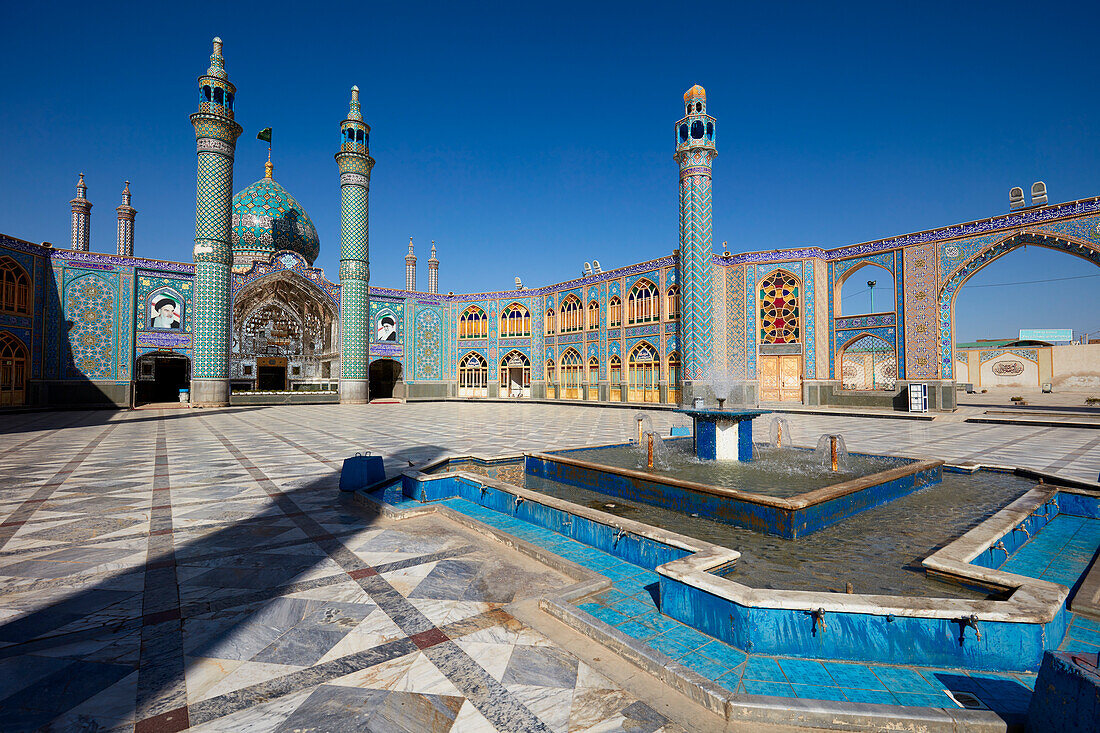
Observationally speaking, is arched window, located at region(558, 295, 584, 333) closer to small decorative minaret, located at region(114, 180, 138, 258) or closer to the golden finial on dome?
the golden finial on dome

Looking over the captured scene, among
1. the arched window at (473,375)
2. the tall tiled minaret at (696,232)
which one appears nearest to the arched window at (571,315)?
the arched window at (473,375)

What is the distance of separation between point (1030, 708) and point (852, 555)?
2.15 meters

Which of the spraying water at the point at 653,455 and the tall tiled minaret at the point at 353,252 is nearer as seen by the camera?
the spraying water at the point at 653,455

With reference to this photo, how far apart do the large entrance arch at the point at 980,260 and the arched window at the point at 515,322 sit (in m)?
17.8

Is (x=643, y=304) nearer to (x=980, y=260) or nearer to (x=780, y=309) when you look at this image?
(x=780, y=309)

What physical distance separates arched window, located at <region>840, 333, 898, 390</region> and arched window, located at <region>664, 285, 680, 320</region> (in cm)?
1515

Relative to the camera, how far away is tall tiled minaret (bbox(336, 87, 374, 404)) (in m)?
23.6

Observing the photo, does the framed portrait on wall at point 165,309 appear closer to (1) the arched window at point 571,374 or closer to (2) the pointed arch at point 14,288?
(2) the pointed arch at point 14,288

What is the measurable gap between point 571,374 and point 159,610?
2399cm

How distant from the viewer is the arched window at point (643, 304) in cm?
2258

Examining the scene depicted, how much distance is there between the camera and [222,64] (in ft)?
65.3

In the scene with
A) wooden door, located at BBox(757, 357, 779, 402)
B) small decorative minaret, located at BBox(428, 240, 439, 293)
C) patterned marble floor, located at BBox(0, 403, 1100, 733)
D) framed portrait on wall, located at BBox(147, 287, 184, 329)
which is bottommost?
patterned marble floor, located at BBox(0, 403, 1100, 733)

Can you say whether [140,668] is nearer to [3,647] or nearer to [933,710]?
[3,647]

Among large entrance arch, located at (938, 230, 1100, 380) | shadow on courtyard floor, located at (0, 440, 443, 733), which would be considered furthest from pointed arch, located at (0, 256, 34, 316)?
large entrance arch, located at (938, 230, 1100, 380)
